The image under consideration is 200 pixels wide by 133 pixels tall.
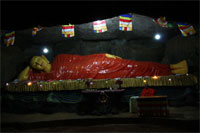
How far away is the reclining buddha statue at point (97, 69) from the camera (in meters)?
3.97

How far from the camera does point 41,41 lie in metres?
5.54

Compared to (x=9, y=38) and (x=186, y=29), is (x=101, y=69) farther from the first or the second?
(x=9, y=38)

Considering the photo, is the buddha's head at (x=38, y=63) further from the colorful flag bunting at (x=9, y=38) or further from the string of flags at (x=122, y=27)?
the colorful flag bunting at (x=9, y=38)

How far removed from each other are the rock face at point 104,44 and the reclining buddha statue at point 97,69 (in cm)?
103

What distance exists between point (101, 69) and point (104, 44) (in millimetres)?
1763

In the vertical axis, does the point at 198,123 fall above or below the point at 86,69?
below

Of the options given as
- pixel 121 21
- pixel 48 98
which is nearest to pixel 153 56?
pixel 121 21

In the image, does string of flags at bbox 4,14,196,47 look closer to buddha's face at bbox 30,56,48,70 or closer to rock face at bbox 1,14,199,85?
rock face at bbox 1,14,199,85

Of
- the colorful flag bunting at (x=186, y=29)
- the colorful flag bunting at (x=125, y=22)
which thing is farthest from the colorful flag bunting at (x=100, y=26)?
the colorful flag bunting at (x=186, y=29)

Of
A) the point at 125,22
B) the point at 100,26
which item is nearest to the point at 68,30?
the point at 100,26

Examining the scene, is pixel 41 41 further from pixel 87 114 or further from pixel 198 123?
pixel 198 123

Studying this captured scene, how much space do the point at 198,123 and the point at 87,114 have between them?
216 cm

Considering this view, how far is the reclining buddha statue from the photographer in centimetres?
397

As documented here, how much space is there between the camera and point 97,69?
13.5 feet
